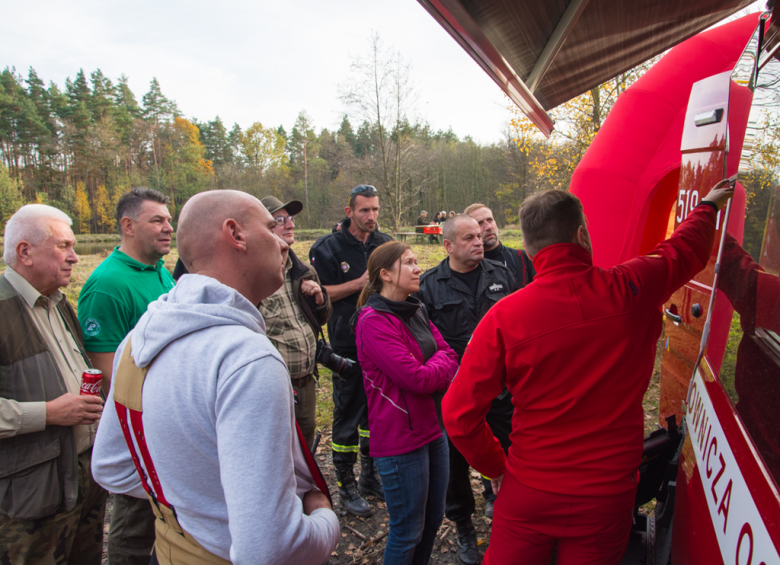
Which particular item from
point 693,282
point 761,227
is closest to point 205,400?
point 761,227

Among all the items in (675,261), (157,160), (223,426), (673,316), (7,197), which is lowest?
(673,316)

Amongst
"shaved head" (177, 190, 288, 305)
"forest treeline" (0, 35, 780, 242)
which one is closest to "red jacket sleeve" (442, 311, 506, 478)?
"shaved head" (177, 190, 288, 305)

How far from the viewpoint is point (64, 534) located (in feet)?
7.31

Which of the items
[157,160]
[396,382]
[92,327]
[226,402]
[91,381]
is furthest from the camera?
[157,160]

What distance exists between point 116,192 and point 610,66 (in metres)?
46.4

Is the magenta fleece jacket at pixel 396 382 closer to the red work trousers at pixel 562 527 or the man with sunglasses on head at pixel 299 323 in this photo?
the red work trousers at pixel 562 527

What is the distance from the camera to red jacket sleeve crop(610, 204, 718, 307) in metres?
1.67

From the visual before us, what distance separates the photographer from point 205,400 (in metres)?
1.06

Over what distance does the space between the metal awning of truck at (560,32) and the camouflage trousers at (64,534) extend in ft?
9.28

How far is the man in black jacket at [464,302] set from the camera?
3.14m

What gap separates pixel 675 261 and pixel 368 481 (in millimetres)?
3173

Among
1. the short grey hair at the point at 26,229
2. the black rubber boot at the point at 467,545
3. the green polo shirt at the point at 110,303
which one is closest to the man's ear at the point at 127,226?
the green polo shirt at the point at 110,303

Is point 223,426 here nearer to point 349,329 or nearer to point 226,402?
point 226,402

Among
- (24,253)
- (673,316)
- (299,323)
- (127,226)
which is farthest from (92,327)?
(673,316)
